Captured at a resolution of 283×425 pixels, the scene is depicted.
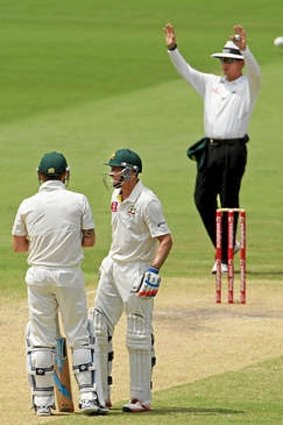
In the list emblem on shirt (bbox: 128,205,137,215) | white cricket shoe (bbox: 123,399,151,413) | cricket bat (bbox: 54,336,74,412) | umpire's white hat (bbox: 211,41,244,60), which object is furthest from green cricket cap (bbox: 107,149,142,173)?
umpire's white hat (bbox: 211,41,244,60)

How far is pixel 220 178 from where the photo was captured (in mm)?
18984

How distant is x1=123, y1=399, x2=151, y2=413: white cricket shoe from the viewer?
1186cm

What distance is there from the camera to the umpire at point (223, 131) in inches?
736

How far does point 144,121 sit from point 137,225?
63.1ft

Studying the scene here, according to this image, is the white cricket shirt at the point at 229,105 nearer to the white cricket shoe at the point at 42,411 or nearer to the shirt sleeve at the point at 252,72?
the shirt sleeve at the point at 252,72

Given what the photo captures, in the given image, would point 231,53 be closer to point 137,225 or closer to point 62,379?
point 137,225

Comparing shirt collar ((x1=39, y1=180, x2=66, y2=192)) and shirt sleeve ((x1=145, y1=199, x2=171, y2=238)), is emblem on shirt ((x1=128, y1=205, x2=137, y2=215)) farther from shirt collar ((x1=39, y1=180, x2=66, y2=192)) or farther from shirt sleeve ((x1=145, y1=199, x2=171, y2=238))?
shirt collar ((x1=39, y1=180, x2=66, y2=192))

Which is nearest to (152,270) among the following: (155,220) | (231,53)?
(155,220)

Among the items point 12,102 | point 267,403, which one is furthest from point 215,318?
point 12,102

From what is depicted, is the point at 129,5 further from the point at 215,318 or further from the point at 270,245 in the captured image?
the point at 215,318

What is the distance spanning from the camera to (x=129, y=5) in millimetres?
50406

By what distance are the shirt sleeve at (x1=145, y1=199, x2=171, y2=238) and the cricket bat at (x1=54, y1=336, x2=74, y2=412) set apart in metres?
0.98

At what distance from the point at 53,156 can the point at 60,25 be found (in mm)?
33731

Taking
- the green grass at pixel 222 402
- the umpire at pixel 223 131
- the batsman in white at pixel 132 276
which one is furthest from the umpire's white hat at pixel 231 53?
the batsman in white at pixel 132 276
